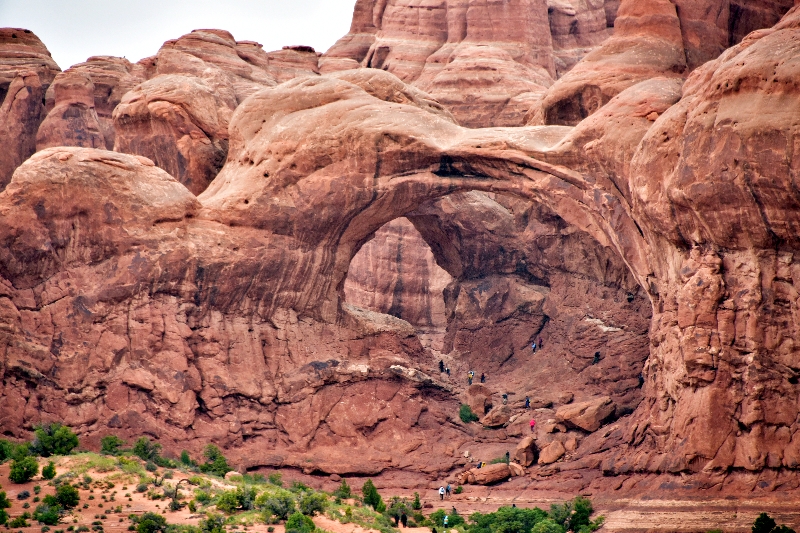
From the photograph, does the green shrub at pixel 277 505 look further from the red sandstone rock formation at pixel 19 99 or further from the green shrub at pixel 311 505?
the red sandstone rock formation at pixel 19 99

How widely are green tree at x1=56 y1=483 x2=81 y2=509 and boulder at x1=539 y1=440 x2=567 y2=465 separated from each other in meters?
16.2

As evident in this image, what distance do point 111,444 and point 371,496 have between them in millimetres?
8444

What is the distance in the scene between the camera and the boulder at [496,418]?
48094 millimetres

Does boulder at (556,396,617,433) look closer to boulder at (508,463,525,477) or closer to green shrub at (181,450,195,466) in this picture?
boulder at (508,463,525,477)

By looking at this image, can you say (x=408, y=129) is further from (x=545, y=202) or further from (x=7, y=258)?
(x=7, y=258)

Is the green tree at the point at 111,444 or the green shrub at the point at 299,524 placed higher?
the green tree at the point at 111,444

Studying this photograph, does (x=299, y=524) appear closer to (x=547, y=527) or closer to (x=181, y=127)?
(x=547, y=527)

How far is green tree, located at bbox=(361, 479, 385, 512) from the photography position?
41031 mm

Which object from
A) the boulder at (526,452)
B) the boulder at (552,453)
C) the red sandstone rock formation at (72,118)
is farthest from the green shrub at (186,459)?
the red sandstone rock formation at (72,118)

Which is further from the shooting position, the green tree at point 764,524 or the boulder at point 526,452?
the boulder at point 526,452

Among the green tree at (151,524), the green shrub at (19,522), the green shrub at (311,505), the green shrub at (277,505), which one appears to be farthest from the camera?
the green shrub at (311,505)

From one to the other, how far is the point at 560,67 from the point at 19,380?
120 feet

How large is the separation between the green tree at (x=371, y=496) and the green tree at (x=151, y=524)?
28.4 ft

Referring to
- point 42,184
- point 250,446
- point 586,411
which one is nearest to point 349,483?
point 250,446
